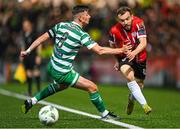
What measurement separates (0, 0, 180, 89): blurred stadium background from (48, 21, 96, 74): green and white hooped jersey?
19025mm

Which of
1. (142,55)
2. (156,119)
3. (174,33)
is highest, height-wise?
(142,55)

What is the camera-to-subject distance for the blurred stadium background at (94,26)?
107ft

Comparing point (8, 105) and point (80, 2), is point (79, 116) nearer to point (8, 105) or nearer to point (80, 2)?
point (8, 105)

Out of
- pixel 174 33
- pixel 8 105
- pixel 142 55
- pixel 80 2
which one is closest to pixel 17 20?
pixel 80 2

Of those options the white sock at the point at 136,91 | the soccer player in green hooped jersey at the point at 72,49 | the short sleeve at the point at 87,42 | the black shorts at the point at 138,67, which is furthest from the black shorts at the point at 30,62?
the short sleeve at the point at 87,42

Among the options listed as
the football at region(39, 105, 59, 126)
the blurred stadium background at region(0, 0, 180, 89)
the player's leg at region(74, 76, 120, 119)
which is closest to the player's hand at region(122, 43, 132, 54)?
the player's leg at region(74, 76, 120, 119)

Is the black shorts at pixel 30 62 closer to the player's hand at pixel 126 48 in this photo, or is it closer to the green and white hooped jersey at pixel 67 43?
the player's hand at pixel 126 48

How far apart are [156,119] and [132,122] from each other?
907mm

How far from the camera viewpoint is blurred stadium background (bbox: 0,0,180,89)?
107 feet

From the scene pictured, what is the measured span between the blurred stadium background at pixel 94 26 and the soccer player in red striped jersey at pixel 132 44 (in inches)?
691

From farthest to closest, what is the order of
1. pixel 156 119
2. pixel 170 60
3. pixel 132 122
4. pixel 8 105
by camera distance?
pixel 170 60 < pixel 8 105 < pixel 156 119 < pixel 132 122

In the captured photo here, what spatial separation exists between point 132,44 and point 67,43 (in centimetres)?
171

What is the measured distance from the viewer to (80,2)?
30391 mm

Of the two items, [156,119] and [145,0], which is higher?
[156,119]
